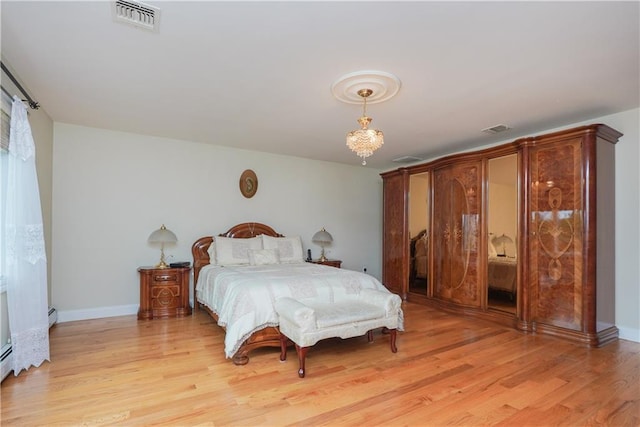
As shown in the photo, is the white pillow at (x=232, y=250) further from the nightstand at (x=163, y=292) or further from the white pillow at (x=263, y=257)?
the nightstand at (x=163, y=292)

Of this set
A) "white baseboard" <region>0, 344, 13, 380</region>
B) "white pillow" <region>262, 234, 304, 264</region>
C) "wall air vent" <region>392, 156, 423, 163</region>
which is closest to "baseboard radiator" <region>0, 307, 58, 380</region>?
"white baseboard" <region>0, 344, 13, 380</region>

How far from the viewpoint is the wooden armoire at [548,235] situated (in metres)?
3.37

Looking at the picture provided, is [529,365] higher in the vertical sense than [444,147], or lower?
lower

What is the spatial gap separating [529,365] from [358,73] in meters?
2.87

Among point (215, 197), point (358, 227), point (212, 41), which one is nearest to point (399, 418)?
point (212, 41)

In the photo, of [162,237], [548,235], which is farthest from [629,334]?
[162,237]

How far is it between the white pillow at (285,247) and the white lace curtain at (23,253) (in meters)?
2.62

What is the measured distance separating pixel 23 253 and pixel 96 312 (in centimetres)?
197

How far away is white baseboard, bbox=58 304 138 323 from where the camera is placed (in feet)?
13.3

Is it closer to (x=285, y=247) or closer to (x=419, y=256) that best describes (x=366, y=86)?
(x=285, y=247)

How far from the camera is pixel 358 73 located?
103 inches

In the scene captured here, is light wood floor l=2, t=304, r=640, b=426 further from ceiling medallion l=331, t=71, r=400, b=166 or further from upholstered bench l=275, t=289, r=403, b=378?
ceiling medallion l=331, t=71, r=400, b=166

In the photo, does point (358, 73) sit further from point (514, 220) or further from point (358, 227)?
point (358, 227)

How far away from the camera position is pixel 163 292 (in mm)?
4246
